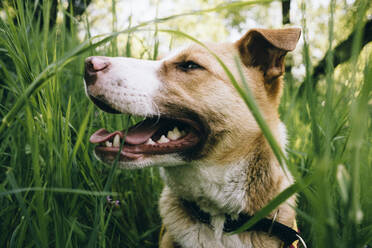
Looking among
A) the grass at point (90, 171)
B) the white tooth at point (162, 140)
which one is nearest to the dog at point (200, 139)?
the white tooth at point (162, 140)

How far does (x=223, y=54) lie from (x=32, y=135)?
1.57 metres

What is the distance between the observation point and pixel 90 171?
1455 mm

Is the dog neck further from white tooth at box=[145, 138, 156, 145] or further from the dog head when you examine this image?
white tooth at box=[145, 138, 156, 145]

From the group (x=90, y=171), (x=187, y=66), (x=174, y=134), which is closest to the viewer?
(x=90, y=171)

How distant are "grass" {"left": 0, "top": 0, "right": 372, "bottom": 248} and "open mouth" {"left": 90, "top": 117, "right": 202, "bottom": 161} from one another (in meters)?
0.12

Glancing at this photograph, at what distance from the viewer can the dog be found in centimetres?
174

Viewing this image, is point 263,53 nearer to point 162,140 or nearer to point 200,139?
point 200,139

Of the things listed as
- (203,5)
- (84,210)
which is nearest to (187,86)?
(84,210)

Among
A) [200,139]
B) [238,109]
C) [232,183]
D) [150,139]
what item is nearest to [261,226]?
[232,183]

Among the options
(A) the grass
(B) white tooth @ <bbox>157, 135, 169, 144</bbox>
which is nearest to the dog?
(B) white tooth @ <bbox>157, 135, 169, 144</bbox>

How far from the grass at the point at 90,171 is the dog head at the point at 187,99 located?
6.9 inches

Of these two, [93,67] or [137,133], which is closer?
[93,67]

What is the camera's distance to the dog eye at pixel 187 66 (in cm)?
206

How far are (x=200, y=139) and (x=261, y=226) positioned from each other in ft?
2.35
